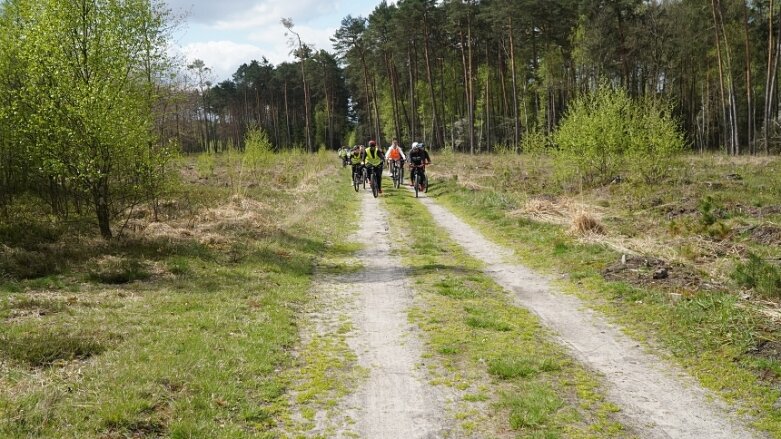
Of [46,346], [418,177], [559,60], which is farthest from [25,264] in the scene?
[559,60]

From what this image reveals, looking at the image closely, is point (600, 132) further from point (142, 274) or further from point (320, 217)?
point (142, 274)

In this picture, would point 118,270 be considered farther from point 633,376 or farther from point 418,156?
point 418,156

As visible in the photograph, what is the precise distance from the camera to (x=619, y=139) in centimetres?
2073

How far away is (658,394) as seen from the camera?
5.16m

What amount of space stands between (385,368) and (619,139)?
1770cm

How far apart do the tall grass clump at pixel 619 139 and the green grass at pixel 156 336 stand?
11.9 meters

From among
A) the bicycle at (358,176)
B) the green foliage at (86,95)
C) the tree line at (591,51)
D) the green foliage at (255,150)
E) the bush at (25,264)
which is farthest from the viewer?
the tree line at (591,51)

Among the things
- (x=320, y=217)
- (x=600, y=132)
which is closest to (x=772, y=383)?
(x=320, y=217)

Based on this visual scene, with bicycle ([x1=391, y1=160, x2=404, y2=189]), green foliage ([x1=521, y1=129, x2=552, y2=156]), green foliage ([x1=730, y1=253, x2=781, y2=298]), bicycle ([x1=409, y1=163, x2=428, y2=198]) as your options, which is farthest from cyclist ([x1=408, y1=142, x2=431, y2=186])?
green foliage ([x1=730, y1=253, x2=781, y2=298])

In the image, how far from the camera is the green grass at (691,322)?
5188 millimetres

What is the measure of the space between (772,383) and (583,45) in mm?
42657

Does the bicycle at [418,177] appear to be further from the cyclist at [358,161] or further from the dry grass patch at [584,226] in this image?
the dry grass patch at [584,226]

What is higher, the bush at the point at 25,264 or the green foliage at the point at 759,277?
the bush at the point at 25,264

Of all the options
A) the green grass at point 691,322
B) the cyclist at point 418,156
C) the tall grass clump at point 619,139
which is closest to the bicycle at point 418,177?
the cyclist at point 418,156
